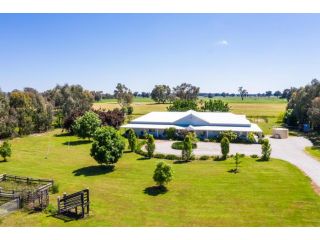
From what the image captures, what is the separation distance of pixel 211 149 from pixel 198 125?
1483 cm

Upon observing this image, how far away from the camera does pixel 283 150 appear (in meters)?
53.9

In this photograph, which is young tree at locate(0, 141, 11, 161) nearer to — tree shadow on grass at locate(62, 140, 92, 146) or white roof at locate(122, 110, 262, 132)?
tree shadow on grass at locate(62, 140, 92, 146)

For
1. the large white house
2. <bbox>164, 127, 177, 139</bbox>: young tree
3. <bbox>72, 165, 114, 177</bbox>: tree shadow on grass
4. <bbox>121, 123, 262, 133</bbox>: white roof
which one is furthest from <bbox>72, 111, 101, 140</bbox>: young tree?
<bbox>72, 165, 114, 177</bbox>: tree shadow on grass

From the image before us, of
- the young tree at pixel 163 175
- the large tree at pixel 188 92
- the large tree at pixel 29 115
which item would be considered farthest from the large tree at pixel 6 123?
the large tree at pixel 188 92

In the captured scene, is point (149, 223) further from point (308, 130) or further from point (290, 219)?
point (308, 130)

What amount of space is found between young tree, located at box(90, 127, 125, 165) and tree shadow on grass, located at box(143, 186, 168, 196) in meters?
8.59

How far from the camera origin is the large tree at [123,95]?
126 meters

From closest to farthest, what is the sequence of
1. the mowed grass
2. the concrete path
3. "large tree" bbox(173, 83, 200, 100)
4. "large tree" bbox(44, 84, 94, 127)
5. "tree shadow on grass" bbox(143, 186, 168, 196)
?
the mowed grass
"tree shadow on grass" bbox(143, 186, 168, 196)
the concrete path
"large tree" bbox(44, 84, 94, 127)
"large tree" bbox(173, 83, 200, 100)

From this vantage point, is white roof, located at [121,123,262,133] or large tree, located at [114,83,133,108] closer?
white roof, located at [121,123,262,133]

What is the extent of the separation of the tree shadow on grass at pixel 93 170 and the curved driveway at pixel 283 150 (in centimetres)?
1244

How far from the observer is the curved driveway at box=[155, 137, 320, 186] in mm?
42750

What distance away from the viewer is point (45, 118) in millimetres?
78750

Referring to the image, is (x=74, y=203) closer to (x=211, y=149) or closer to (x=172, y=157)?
(x=172, y=157)

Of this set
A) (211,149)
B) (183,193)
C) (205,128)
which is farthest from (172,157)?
(205,128)
